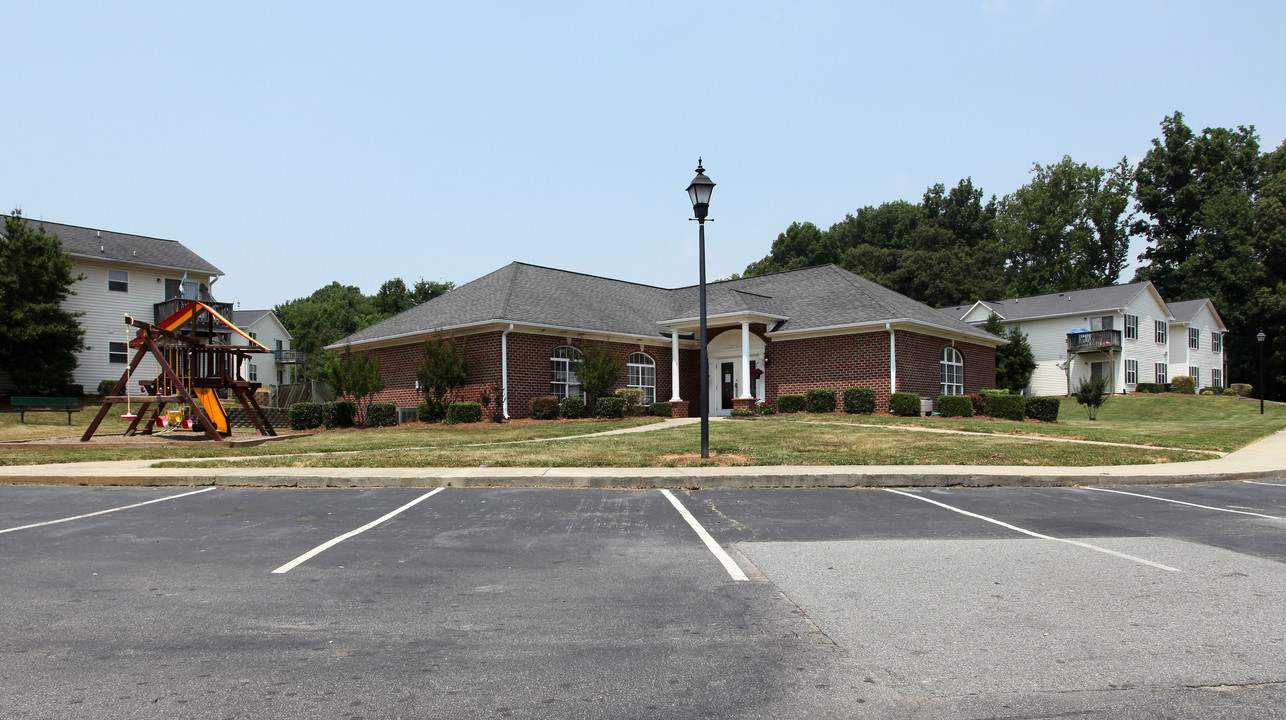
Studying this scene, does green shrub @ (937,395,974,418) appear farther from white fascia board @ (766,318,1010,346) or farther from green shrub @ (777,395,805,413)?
green shrub @ (777,395,805,413)

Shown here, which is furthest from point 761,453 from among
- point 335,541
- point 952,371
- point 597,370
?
point 952,371

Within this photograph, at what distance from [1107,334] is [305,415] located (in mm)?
43749

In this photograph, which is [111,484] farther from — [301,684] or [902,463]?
[902,463]

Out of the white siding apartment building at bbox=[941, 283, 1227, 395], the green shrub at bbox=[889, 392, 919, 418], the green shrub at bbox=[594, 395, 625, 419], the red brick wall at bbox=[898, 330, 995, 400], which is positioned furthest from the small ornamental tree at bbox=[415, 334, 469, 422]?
the white siding apartment building at bbox=[941, 283, 1227, 395]

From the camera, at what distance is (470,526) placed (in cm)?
829

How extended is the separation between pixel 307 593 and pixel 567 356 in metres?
21.5

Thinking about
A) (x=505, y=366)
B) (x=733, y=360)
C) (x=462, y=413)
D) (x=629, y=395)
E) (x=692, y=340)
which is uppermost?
(x=692, y=340)

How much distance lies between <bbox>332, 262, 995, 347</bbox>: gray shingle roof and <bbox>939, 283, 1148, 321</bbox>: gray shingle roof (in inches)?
778

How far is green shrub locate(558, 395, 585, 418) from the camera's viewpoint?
2544 centimetres

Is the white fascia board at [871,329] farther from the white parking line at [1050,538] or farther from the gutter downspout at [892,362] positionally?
the white parking line at [1050,538]

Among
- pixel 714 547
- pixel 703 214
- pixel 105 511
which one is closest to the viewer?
pixel 714 547

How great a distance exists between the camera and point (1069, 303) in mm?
49562

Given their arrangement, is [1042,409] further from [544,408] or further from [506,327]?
[506,327]

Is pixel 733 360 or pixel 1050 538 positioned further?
pixel 733 360
